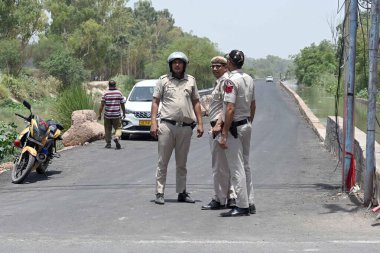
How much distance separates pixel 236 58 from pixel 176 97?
1.22m

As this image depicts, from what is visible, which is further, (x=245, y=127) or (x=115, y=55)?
(x=115, y=55)

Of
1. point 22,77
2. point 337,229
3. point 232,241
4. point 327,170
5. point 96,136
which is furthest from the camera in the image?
point 22,77

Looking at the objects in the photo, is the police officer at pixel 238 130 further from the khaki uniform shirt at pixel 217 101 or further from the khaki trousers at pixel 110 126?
the khaki trousers at pixel 110 126

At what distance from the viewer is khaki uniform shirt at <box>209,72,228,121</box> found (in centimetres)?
782

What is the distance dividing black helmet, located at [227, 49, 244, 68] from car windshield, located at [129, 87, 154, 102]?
474 inches

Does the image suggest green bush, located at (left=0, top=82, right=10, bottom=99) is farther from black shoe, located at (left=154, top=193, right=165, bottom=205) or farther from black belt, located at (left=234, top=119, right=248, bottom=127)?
black belt, located at (left=234, top=119, right=248, bottom=127)

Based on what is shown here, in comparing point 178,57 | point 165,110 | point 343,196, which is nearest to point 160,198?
point 165,110

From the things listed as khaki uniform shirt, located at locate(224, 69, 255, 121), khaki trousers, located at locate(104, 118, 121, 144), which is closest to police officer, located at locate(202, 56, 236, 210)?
khaki uniform shirt, located at locate(224, 69, 255, 121)

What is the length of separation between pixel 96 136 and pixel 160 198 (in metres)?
9.68

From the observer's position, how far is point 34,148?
36.3ft

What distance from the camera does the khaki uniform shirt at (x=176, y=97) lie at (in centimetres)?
844

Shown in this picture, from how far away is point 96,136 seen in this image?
17938mm

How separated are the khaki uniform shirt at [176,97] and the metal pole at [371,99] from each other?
7.37 ft

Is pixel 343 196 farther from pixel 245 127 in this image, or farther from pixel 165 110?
pixel 165 110
